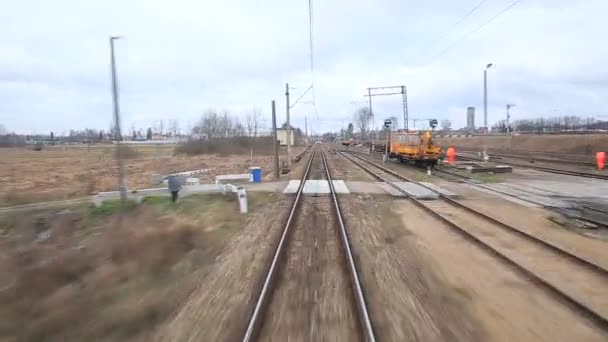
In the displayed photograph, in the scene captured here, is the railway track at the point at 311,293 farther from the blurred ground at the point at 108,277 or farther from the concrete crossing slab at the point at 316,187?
the concrete crossing slab at the point at 316,187

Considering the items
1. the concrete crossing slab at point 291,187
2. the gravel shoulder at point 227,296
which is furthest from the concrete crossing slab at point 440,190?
the gravel shoulder at point 227,296

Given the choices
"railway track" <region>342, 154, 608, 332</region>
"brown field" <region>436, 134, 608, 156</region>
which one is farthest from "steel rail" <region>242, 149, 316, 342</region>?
"brown field" <region>436, 134, 608, 156</region>

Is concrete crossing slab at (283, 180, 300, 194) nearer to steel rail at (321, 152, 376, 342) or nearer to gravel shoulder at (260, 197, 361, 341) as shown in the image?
steel rail at (321, 152, 376, 342)

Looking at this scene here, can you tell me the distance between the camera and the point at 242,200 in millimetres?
13984

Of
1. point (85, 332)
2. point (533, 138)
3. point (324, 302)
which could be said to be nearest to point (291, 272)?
point (324, 302)

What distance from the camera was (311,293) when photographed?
260 inches

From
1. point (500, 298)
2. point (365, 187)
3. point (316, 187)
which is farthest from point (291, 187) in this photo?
point (500, 298)

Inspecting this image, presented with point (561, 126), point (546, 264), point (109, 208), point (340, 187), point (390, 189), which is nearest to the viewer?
point (546, 264)

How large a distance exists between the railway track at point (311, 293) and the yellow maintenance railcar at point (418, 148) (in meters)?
23.3

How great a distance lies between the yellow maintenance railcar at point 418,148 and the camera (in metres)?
32.6

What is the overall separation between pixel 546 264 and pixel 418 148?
26.1 m

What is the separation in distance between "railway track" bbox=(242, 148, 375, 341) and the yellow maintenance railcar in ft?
76.4

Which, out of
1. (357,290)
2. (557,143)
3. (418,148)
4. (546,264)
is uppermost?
(418,148)

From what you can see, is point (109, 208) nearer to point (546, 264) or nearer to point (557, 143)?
point (546, 264)
